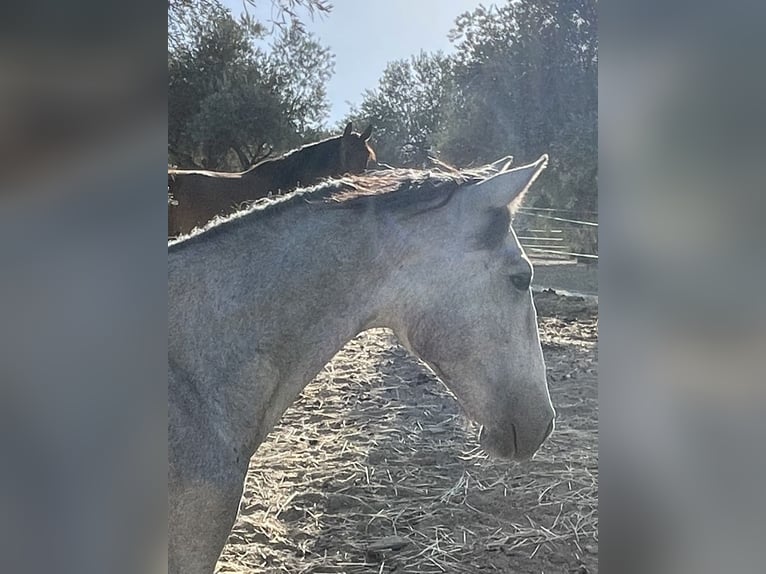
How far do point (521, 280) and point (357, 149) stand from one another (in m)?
0.48

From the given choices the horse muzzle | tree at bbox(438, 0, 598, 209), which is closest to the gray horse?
the horse muzzle

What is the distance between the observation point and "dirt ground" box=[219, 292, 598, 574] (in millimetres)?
1326

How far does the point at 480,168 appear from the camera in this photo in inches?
52.9

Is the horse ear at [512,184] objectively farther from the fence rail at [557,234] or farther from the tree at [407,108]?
the tree at [407,108]

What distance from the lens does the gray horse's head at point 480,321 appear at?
135 centimetres

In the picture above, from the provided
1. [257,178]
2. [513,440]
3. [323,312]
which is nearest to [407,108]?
[257,178]

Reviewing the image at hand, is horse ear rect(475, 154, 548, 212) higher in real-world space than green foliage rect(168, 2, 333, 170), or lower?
lower

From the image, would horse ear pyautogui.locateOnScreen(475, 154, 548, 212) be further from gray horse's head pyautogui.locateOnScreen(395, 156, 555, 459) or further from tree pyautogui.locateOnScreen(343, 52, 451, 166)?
tree pyautogui.locateOnScreen(343, 52, 451, 166)

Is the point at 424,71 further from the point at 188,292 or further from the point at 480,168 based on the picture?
the point at 188,292

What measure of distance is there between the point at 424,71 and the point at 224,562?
1232 millimetres
